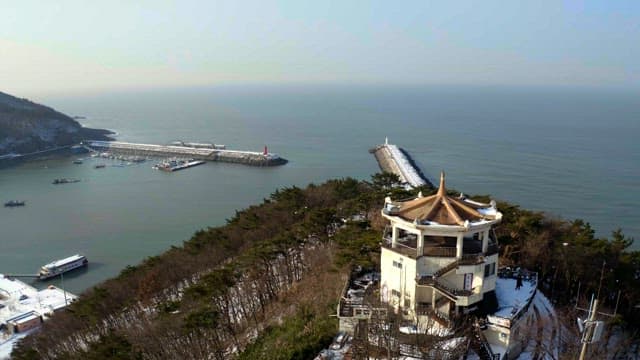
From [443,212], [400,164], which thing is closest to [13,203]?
[400,164]

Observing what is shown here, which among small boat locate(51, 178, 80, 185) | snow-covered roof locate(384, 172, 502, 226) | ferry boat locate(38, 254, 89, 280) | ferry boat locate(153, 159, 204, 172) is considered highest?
snow-covered roof locate(384, 172, 502, 226)

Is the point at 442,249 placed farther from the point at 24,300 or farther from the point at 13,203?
the point at 13,203

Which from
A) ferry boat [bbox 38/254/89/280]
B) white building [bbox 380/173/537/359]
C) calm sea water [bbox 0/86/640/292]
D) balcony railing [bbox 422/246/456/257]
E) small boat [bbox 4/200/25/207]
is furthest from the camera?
small boat [bbox 4/200/25/207]

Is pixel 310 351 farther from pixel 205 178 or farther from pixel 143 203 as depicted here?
pixel 205 178

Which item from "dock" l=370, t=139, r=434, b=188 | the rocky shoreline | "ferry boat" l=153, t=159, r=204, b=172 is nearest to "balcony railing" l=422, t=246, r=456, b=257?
"dock" l=370, t=139, r=434, b=188

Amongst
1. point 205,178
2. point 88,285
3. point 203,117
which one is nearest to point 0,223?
point 88,285

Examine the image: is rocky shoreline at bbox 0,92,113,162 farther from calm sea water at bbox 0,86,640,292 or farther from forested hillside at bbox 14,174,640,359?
forested hillside at bbox 14,174,640,359
